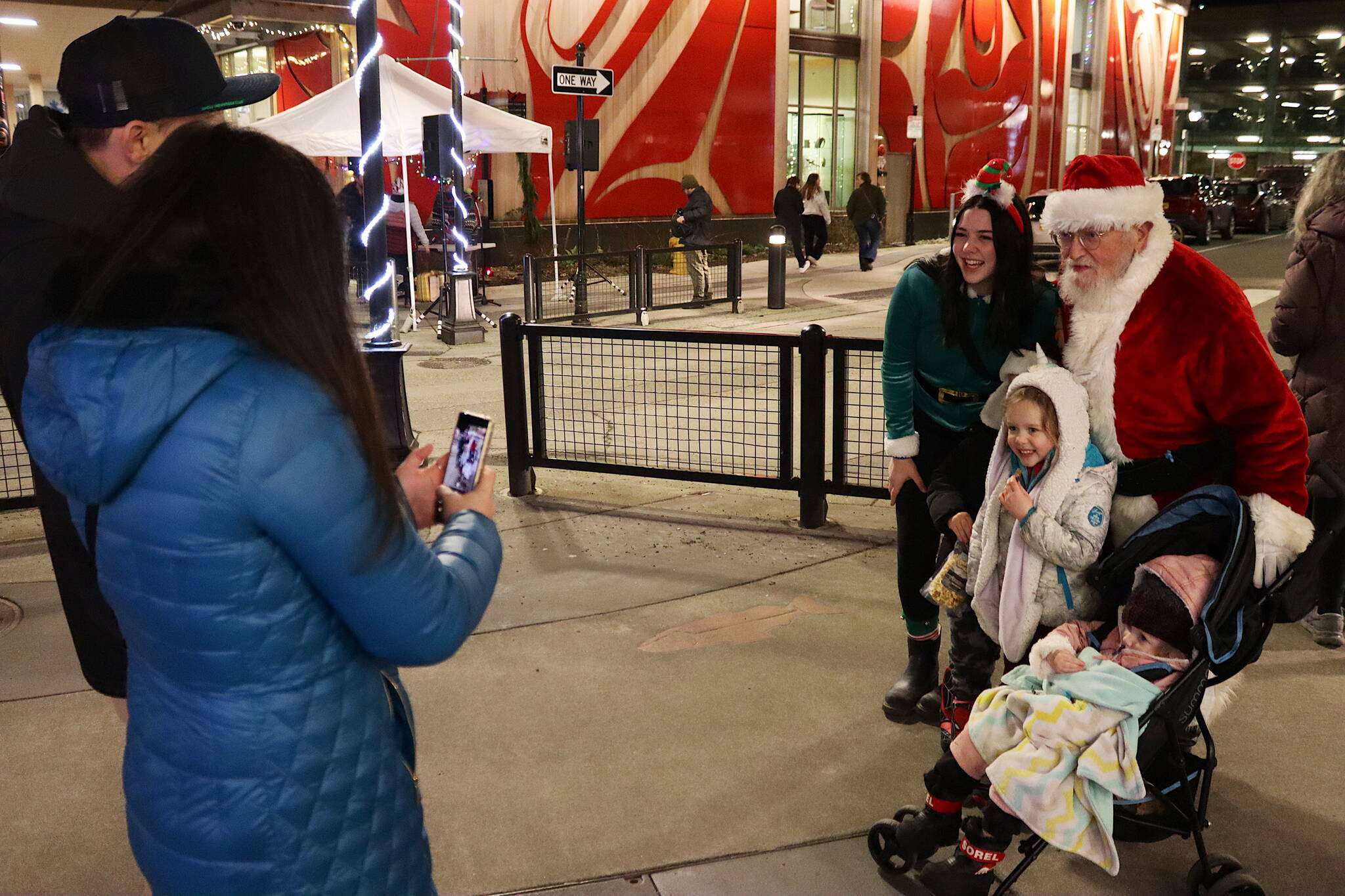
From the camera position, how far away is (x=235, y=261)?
4.95 feet

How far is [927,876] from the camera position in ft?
9.37

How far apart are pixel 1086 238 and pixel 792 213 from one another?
54.9ft

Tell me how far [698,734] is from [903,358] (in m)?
1.50

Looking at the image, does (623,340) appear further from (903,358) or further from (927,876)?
(927,876)

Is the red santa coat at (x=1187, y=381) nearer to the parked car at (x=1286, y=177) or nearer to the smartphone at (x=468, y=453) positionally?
the smartphone at (x=468, y=453)

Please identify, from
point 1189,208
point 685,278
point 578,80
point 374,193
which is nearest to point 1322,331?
point 374,193

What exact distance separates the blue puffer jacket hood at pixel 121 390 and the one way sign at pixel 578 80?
471 inches

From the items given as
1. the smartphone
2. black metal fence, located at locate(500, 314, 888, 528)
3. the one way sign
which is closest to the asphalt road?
black metal fence, located at locate(500, 314, 888, 528)

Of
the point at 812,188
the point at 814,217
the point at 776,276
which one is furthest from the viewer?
the point at 814,217

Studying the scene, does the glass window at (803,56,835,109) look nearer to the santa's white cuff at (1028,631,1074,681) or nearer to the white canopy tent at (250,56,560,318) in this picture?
the white canopy tent at (250,56,560,318)

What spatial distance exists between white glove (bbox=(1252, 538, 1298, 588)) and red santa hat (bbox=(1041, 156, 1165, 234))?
0.94m

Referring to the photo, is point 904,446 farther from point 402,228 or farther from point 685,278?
point 685,278

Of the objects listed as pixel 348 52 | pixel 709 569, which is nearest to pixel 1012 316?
pixel 709 569

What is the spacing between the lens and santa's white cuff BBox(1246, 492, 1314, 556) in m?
2.77
